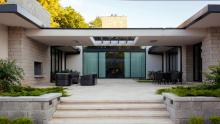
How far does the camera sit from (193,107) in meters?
7.88

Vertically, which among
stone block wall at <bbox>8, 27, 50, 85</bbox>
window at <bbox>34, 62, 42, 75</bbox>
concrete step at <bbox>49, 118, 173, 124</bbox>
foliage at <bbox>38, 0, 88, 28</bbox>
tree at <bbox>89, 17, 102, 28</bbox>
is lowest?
concrete step at <bbox>49, 118, 173, 124</bbox>

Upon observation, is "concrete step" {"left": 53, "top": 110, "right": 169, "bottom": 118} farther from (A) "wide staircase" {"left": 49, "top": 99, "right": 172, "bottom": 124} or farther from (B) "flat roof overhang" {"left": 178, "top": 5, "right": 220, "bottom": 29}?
(B) "flat roof overhang" {"left": 178, "top": 5, "right": 220, "bottom": 29}

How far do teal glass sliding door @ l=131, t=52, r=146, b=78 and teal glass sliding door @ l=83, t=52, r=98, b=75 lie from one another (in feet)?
11.9

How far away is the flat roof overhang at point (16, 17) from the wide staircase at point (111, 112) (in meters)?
5.00

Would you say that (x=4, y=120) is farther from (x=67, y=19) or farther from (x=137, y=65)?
(x=67, y=19)

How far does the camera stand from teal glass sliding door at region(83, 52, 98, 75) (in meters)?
32.4

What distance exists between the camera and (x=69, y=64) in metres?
31.8

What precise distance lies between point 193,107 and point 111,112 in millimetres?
2152

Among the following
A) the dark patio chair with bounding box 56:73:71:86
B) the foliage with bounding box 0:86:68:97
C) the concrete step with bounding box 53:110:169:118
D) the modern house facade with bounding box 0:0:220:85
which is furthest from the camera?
the dark patio chair with bounding box 56:73:71:86

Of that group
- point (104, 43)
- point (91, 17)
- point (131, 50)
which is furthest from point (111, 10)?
point (104, 43)

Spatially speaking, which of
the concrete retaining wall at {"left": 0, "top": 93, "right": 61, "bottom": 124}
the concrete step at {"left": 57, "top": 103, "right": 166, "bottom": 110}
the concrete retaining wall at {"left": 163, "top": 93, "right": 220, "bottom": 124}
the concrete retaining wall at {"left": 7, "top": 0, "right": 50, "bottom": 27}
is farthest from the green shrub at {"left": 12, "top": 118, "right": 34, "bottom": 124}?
the concrete retaining wall at {"left": 7, "top": 0, "right": 50, "bottom": 27}

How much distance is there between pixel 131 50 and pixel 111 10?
23.3 metres

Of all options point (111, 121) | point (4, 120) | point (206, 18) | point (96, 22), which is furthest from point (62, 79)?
point (96, 22)

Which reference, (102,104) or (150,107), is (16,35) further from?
(150,107)
